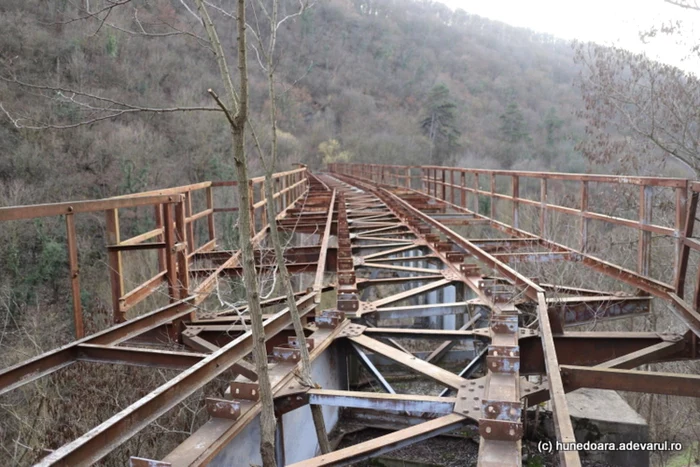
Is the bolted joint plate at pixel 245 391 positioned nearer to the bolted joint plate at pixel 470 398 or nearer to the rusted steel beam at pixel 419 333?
the bolted joint plate at pixel 470 398

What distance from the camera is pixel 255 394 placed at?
10.2 ft

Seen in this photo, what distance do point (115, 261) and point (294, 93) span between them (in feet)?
267

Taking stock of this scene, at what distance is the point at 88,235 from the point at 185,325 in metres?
27.7

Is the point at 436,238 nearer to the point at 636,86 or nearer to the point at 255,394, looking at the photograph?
the point at 255,394

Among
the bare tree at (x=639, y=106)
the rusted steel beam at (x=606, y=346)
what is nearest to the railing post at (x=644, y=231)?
the rusted steel beam at (x=606, y=346)

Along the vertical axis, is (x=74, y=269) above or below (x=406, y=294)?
above

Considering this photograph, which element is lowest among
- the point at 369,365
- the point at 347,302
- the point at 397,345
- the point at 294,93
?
the point at 397,345

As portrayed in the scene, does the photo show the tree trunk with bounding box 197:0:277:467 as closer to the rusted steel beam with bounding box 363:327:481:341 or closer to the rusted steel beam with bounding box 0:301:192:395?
the rusted steel beam with bounding box 363:327:481:341

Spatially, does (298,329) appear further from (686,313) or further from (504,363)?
(686,313)

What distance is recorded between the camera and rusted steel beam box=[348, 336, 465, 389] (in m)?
3.52

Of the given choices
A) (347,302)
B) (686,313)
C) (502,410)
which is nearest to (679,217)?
(686,313)

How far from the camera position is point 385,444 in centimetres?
280

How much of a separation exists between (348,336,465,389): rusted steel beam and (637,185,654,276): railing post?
3510 mm

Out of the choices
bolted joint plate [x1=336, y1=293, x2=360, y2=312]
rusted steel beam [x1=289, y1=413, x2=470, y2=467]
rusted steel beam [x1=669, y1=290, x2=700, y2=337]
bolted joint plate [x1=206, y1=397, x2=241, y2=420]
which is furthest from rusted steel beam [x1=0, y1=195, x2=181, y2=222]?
rusted steel beam [x1=669, y1=290, x2=700, y2=337]
